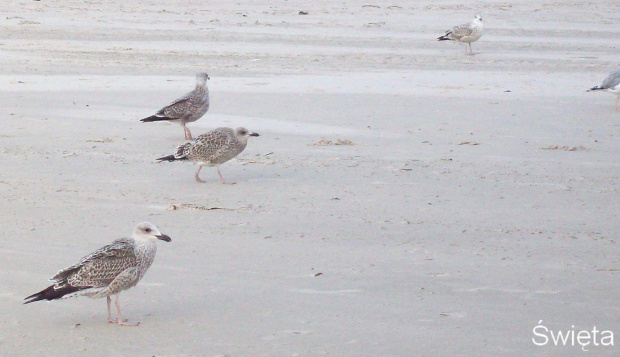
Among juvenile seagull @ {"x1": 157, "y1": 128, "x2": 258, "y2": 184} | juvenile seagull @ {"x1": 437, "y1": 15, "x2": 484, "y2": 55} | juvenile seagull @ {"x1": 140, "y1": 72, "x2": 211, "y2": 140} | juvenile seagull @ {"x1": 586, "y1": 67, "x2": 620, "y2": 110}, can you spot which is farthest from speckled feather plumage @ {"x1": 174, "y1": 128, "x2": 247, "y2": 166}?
juvenile seagull @ {"x1": 437, "y1": 15, "x2": 484, "y2": 55}

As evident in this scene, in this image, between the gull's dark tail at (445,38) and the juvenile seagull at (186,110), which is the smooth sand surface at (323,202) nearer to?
the juvenile seagull at (186,110)

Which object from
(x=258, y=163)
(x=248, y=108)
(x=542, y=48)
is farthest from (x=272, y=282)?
(x=542, y=48)

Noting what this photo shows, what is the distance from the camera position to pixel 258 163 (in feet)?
33.8

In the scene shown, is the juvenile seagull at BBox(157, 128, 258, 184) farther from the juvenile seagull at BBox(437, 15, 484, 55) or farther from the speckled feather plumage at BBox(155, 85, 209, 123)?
the juvenile seagull at BBox(437, 15, 484, 55)

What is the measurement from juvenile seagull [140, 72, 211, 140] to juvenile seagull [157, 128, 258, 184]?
191cm

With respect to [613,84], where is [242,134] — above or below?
above

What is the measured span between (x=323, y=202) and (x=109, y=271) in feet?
10.3

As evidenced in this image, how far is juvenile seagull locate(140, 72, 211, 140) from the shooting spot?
37.9ft

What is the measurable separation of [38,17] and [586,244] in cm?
2008

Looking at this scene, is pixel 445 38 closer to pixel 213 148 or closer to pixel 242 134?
pixel 242 134

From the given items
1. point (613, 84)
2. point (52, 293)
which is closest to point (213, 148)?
point (52, 293)

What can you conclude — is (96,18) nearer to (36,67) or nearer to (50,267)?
(36,67)

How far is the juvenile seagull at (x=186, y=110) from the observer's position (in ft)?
37.9

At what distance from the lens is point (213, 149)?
375 inches
